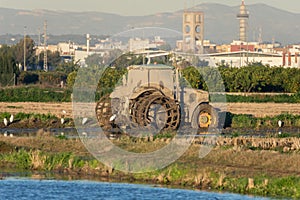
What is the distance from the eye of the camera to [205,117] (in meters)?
41.9

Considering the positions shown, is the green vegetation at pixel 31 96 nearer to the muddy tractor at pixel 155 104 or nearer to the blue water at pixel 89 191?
the muddy tractor at pixel 155 104

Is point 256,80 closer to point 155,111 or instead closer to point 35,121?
point 35,121

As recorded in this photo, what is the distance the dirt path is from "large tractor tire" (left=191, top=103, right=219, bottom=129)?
6.82 meters

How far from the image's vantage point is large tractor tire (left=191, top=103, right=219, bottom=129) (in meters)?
41.3

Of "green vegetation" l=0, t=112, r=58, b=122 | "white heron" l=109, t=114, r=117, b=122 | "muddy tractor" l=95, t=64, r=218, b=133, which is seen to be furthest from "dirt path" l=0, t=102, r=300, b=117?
"white heron" l=109, t=114, r=117, b=122

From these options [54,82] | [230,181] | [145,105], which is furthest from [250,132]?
[54,82]

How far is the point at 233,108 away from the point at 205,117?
1206 cm

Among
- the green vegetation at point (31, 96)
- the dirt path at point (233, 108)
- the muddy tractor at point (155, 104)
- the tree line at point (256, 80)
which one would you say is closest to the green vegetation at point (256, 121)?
the dirt path at point (233, 108)

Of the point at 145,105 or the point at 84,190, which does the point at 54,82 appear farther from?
the point at 84,190

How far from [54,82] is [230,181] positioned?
222 feet

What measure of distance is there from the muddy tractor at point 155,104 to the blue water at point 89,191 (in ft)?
41.8

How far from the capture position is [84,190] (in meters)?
25.0

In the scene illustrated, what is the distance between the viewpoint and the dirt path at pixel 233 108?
50.1 meters

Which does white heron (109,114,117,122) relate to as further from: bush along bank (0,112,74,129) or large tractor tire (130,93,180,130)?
bush along bank (0,112,74,129)
